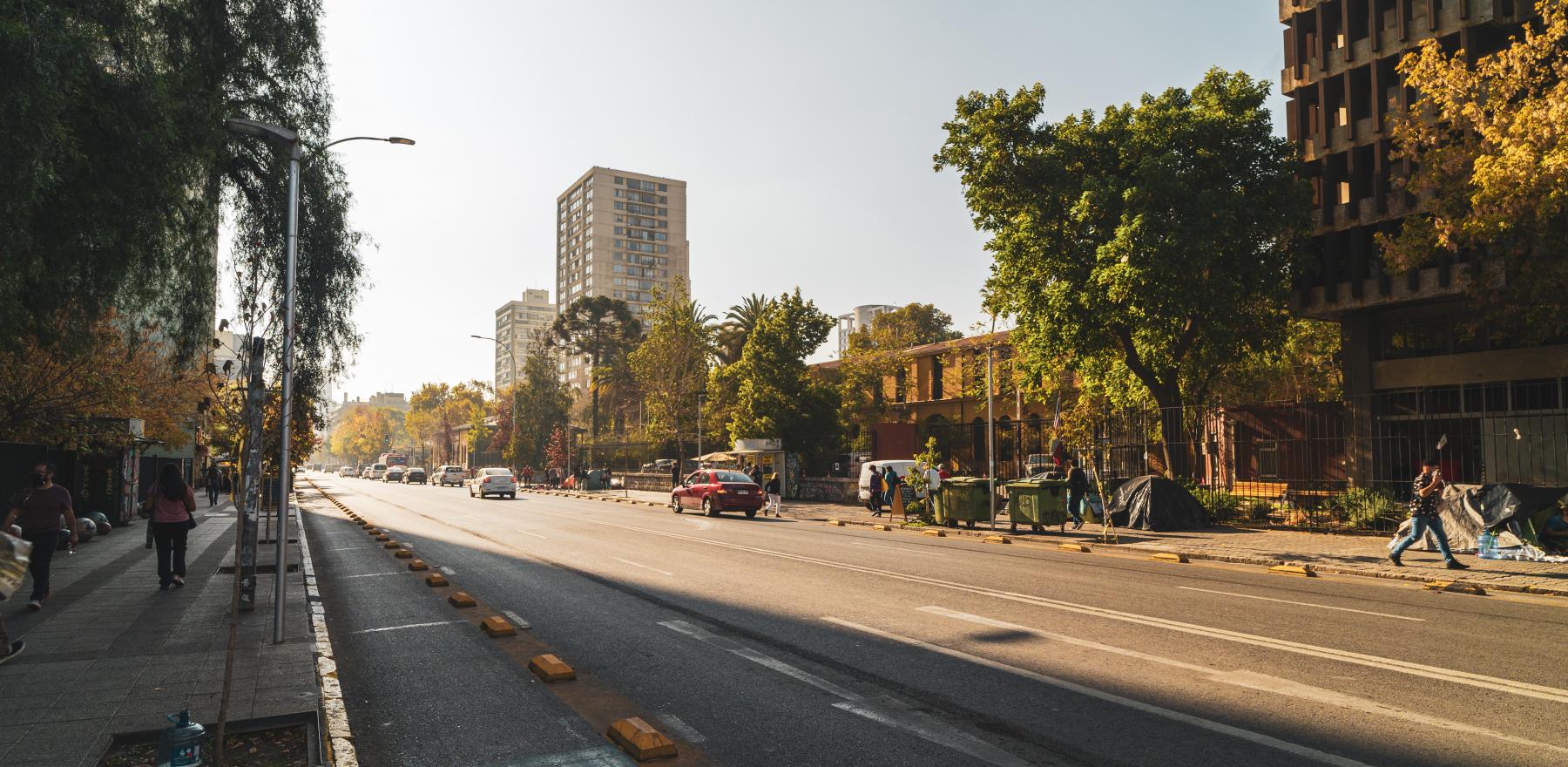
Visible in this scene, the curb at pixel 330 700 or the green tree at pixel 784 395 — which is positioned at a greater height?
the green tree at pixel 784 395

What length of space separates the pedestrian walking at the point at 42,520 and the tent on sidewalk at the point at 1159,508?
2003 centimetres

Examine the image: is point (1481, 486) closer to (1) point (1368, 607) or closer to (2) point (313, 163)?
(1) point (1368, 607)

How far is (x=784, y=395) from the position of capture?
42.8 metres

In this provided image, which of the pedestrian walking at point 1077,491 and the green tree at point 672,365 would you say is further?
the green tree at point 672,365

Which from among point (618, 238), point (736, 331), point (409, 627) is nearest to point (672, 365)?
point (736, 331)

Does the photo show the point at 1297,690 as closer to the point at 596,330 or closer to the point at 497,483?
the point at 497,483

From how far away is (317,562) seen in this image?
51.4 feet

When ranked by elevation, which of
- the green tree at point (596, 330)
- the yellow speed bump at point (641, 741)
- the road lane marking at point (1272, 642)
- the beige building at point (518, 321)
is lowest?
the road lane marking at point (1272, 642)

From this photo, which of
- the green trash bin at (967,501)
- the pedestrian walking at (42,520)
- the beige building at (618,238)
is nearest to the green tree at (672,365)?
the green trash bin at (967,501)

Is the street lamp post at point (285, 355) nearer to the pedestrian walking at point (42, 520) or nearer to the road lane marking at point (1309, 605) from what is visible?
the pedestrian walking at point (42, 520)

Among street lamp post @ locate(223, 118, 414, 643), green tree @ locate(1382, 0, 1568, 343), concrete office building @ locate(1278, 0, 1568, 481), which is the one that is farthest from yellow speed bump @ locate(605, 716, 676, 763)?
concrete office building @ locate(1278, 0, 1568, 481)

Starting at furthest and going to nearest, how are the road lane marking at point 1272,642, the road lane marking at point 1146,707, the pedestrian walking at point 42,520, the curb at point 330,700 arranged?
the pedestrian walking at point 42,520 < the road lane marking at point 1272,642 < the curb at point 330,700 < the road lane marking at point 1146,707

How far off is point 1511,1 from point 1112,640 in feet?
83.5

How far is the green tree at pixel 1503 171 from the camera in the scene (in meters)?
15.8
